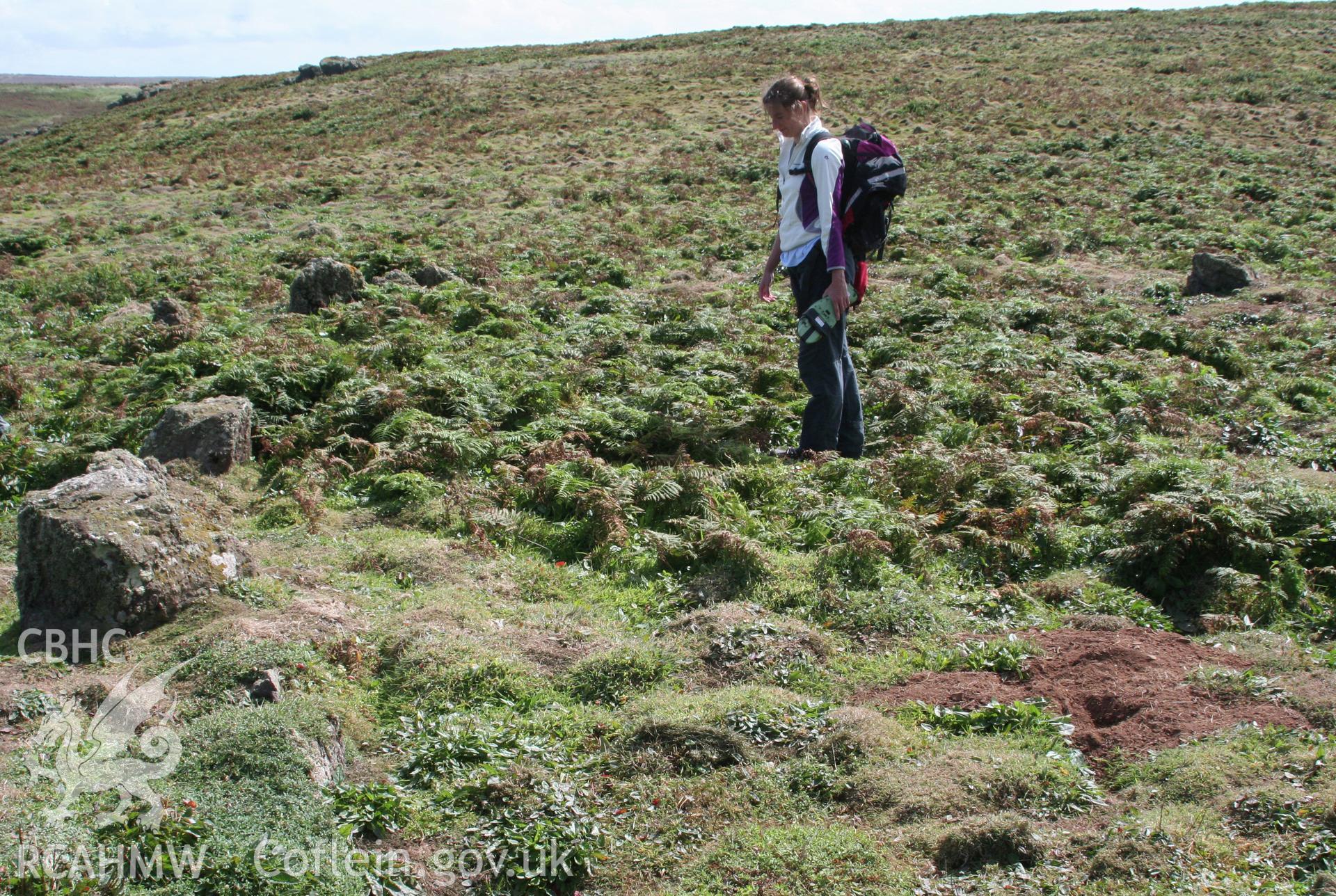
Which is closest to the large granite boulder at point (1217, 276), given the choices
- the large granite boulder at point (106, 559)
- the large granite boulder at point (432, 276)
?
the large granite boulder at point (432, 276)

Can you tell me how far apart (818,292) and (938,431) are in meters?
1.93

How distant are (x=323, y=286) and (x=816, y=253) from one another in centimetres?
870

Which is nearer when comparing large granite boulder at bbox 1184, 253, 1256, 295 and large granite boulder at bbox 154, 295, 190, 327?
large granite boulder at bbox 154, 295, 190, 327

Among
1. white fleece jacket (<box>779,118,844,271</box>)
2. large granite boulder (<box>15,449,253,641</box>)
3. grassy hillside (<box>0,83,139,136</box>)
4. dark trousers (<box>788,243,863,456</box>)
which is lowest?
large granite boulder (<box>15,449,253,641</box>)

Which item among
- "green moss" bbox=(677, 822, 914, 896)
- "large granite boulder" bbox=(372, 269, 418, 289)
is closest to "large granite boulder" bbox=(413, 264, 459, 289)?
"large granite boulder" bbox=(372, 269, 418, 289)

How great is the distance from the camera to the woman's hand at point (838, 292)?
7594 mm

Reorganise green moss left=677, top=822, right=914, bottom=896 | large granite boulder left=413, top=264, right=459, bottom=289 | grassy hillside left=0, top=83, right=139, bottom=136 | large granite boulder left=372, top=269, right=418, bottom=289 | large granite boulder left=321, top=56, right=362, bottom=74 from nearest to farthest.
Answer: green moss left=677, top=822, right=914, bottom=896, large granite boulder left=372, top=269, right=418, bottom=289, large granite boulder left=413, top=264, right=459, bottom=289, large granite boulder left=321, top=56, right=362, bottom=74, grassy hillside left=0, top=83, right=139, bottom=136

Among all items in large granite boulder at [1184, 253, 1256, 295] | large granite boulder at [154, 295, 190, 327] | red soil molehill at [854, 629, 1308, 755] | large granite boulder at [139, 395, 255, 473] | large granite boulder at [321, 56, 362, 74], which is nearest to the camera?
red soil molehill at [854, 629, 1308, 755]

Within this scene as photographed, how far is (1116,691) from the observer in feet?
16.7

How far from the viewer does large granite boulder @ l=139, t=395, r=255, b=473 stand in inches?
331

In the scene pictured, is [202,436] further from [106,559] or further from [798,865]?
[798,865]

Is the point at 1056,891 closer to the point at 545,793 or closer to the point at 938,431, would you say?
the point at 545,793

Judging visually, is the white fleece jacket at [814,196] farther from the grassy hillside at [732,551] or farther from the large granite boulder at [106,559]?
the large granite boulder at [106,559]

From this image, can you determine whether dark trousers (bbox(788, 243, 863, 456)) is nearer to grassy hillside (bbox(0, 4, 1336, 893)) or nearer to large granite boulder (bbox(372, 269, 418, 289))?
grassy hillside (bbox(0, 4, 1336, 893))
